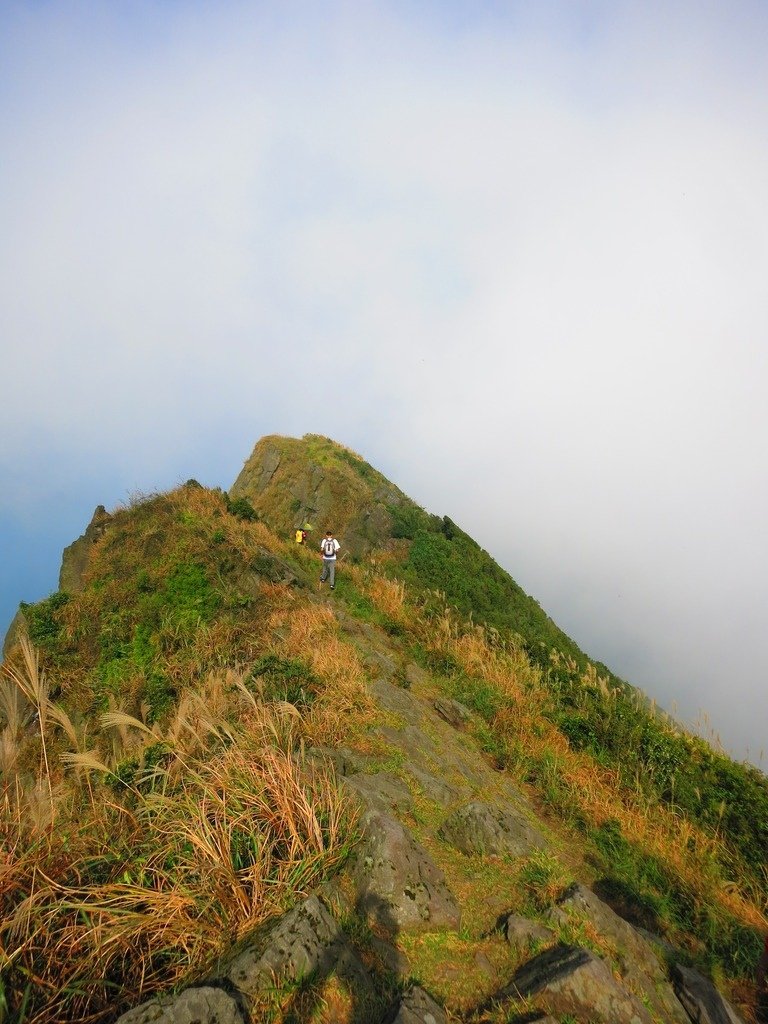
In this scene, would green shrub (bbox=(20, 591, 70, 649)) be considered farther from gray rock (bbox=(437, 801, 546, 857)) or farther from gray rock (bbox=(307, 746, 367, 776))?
gray rock (bbox=(437, 801, 546, 857))

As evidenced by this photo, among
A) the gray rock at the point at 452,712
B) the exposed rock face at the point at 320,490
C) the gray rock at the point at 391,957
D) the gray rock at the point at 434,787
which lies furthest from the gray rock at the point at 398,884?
the exposed rock face at the point at 320,490

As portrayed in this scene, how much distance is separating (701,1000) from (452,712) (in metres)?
5.40

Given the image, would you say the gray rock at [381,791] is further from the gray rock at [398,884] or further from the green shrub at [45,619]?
the green shrub at [45,619]

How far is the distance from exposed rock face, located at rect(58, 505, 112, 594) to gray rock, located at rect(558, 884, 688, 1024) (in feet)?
56.0

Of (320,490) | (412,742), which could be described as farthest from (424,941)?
(320,490)

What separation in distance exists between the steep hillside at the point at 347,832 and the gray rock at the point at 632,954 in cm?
2

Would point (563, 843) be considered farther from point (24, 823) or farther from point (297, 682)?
point (24, 823)

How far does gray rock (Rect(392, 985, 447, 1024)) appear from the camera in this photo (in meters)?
3.15

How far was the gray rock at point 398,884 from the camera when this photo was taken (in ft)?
13.9

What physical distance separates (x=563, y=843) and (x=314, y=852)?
375 cm

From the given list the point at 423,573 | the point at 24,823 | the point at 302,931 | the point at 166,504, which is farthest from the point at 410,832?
the point at 423,573

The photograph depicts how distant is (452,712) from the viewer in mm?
9289

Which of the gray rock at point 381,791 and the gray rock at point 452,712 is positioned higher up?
the gray rock at point 452,712

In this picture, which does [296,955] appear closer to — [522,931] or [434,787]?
[522,931]
